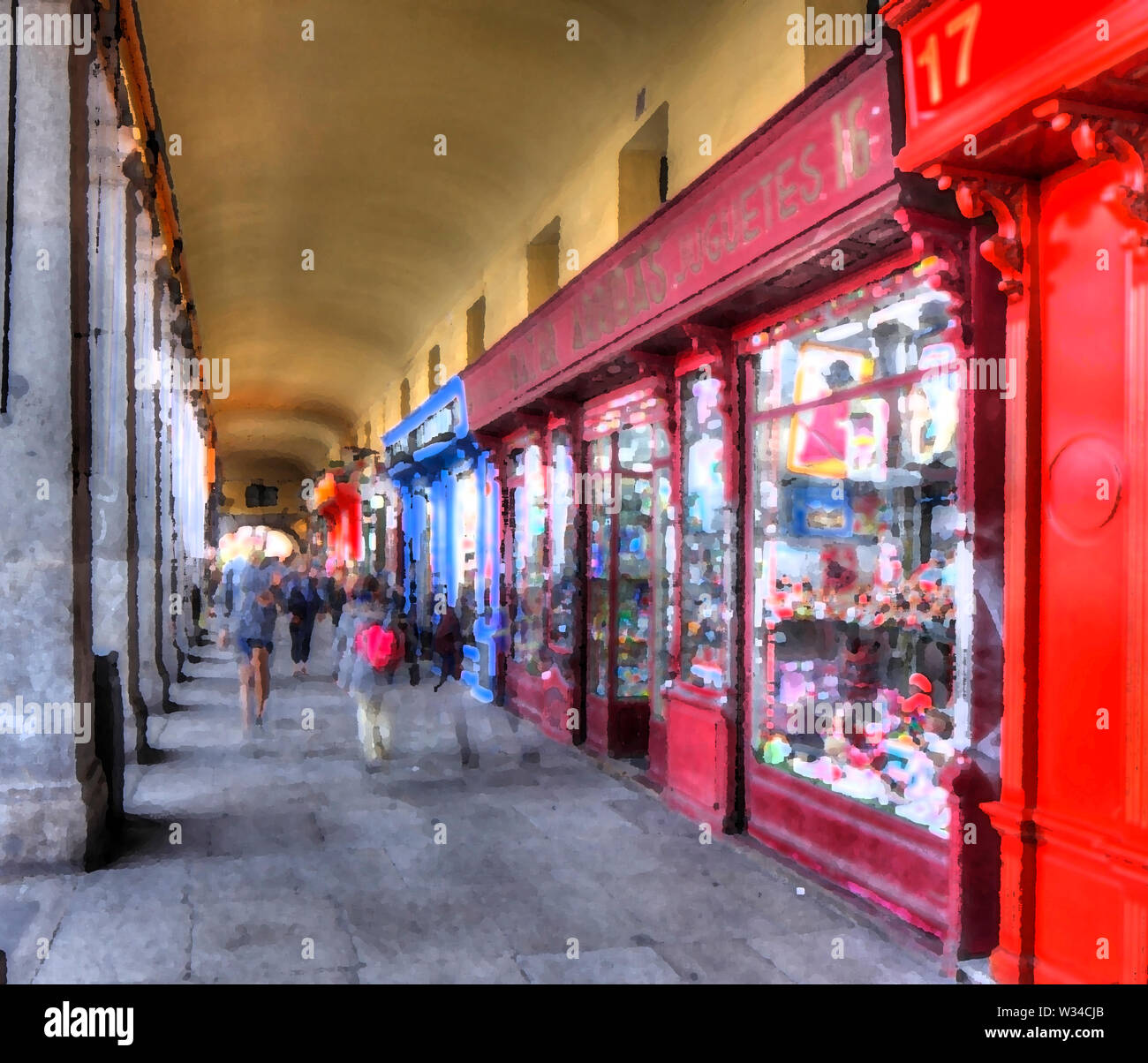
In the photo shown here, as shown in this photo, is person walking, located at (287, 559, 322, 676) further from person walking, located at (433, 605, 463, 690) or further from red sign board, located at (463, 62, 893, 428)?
red sign board, located at (463, 62, 893, 428)

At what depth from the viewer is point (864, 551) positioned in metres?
5.69

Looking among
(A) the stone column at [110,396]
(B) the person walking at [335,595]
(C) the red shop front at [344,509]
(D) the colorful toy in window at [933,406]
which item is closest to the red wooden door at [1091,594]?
(D) the colorful toy in window at [933,406]

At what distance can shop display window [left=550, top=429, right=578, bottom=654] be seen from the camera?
9.84m

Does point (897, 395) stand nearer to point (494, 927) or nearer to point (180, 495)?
point (494, 927)

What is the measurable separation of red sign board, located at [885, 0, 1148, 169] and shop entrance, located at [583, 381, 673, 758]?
157 inches

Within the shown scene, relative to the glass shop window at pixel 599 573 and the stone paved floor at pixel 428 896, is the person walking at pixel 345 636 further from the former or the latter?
the glass shop window at pixel 599 573

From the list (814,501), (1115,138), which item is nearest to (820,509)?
(814,501)

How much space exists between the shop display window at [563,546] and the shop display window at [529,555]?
0.99 feet

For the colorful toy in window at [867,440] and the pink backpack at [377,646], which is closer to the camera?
the colorful toy in window at [867,440]

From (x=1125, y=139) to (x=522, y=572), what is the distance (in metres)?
8.60

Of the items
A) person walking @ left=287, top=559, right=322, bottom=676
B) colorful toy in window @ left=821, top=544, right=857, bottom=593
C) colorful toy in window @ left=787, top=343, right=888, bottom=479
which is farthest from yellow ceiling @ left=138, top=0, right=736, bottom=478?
person walking @ left=287, top=559, right=322, bottom=676

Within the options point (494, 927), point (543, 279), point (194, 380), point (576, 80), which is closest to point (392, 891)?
point (494, 927)

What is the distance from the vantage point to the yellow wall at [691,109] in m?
6.43

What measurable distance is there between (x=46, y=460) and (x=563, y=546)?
17.5 feet
